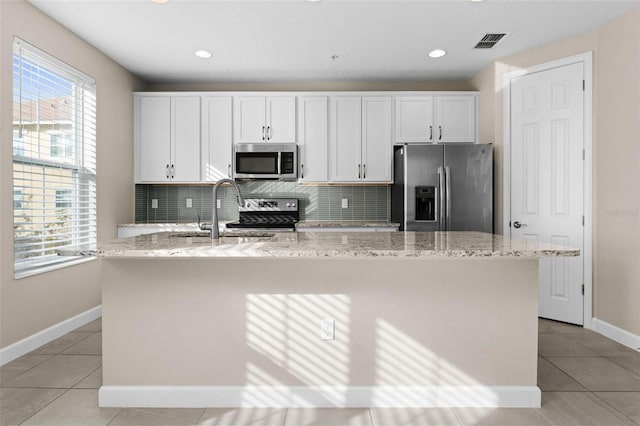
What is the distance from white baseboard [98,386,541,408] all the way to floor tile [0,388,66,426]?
355mm

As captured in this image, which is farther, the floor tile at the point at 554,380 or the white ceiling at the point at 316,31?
the white ceiling at the point at 316,31

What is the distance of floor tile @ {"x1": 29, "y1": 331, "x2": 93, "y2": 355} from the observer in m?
2.89

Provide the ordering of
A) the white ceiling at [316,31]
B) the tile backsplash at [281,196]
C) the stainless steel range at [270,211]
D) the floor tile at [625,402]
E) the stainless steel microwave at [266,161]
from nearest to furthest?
the floor tile at [625,402] < the white ceiling at [316,31] < the stainless steel microwave at [266,161] < the stainless steel range at [270,211] < the tile backsplash at [281,196]

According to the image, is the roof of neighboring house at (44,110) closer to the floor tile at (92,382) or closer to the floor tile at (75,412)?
the floor tile at (92,382)

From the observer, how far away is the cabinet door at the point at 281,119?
14.5 feet

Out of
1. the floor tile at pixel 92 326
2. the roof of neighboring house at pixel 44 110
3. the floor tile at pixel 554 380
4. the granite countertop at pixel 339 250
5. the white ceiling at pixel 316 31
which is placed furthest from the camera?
the floor tile at pixel 92 326

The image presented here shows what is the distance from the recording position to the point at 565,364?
265 centimetres

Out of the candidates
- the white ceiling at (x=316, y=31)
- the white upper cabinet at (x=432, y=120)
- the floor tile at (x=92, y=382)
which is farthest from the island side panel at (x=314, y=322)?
the white upper cabinet at (x=432, y=120)

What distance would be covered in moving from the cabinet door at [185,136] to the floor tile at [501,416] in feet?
11.6

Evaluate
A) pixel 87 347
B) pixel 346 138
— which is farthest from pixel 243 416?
pixel 346 138

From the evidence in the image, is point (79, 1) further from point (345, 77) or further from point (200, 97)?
point (345, 77)

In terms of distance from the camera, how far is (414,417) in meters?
1.96

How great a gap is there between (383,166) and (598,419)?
2.98 m

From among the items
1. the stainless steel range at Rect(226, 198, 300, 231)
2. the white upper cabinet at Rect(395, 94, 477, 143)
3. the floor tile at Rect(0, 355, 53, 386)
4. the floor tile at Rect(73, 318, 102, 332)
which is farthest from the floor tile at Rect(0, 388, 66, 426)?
the white upper cabinet at Rect(395, 94, 477, 143)
